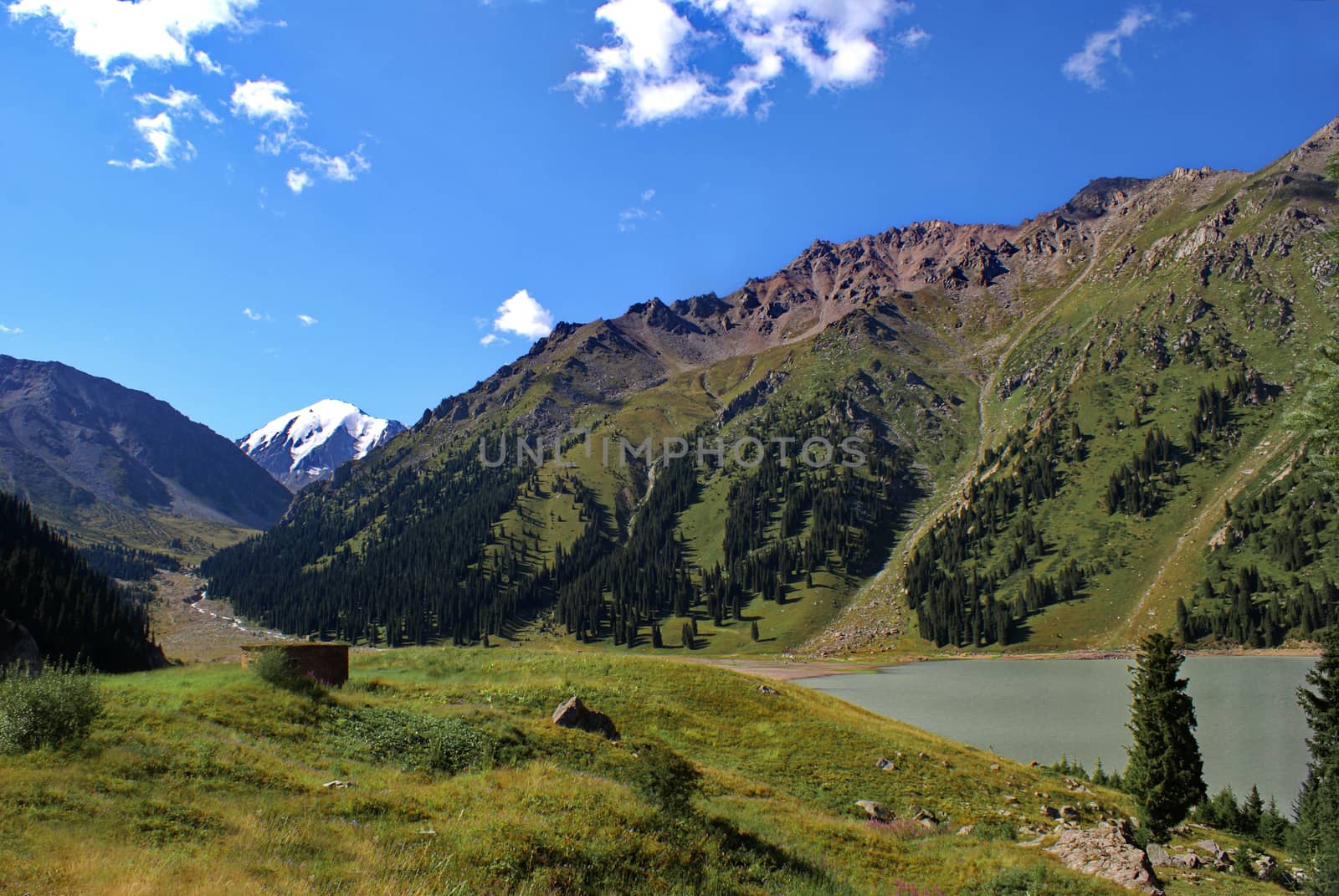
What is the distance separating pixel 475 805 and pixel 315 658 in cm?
1684

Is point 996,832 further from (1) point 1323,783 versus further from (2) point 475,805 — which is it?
(2) point 475,805

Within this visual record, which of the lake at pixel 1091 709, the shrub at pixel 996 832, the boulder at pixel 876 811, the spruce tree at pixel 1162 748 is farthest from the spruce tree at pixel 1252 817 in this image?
the boulder at pixel 876 811

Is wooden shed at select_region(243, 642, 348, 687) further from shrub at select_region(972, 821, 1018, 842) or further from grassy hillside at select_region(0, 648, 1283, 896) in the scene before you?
shrub at select_region(972, 821, 1018, 842)

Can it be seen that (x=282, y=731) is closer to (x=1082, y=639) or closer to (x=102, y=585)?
(x=102, y=585)

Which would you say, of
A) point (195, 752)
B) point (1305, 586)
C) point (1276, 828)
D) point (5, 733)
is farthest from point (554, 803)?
point (1305, 586)

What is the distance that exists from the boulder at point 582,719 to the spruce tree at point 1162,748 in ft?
76.3

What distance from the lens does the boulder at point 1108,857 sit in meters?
18.8

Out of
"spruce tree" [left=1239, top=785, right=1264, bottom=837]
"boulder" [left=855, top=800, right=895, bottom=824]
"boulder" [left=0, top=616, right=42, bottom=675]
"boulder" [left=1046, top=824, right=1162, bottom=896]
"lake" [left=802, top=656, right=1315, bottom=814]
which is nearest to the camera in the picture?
"boulder" [left=1046, top=824, right=1162, bottom=896]

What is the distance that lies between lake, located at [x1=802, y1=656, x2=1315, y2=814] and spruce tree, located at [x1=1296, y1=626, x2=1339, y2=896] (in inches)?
391

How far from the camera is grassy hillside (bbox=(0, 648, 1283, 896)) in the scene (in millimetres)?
11047

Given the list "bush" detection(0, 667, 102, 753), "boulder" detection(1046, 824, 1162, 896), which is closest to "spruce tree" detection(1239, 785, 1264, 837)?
"boulder" detection(1046, 824, 1162, 896)

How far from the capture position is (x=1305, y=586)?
13100cm

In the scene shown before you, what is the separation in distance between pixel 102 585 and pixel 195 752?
105017 millimetres

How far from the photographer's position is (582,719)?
2852 cm
